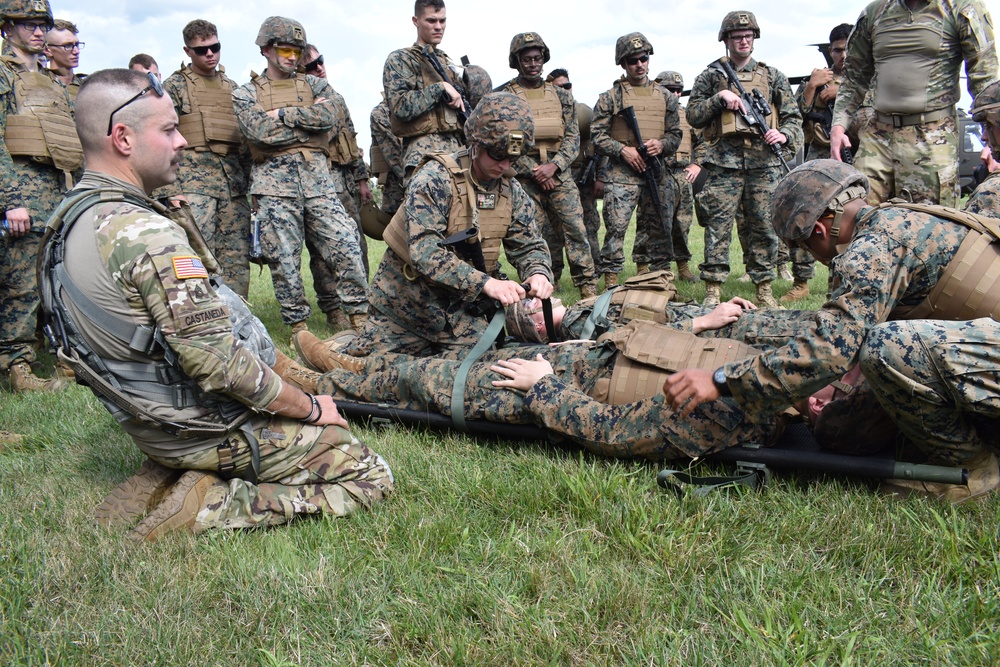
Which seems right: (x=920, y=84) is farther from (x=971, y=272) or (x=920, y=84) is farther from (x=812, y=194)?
(x=971, y=272)

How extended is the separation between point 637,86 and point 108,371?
673 cm

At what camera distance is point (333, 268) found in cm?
670

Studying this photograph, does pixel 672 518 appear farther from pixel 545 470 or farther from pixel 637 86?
pixel 637 86

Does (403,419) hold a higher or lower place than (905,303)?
lower

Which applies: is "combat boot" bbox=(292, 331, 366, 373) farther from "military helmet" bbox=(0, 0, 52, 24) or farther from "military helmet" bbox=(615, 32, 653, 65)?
"military helmet" bbox=(615, 32, 653, 65)

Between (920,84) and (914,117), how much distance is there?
0.21 m

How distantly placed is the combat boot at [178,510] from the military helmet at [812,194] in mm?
2503

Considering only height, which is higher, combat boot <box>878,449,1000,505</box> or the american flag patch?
the american flag patch

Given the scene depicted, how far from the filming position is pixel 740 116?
23.1ft

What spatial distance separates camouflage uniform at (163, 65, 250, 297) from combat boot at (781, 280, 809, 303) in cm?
508

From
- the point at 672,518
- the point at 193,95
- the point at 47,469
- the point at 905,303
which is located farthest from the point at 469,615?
the point at 193,95

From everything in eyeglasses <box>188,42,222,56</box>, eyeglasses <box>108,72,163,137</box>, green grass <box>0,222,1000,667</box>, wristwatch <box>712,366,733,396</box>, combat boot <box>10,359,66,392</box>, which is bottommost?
combat boot <box>10,359,66,392</box>

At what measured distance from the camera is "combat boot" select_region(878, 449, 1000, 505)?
2.74 metres

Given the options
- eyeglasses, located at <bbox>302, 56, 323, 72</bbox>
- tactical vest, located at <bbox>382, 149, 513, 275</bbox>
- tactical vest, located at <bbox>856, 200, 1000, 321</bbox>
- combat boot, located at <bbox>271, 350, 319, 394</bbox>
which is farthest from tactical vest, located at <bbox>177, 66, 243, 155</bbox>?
tactical vest, located at <bbox>856, 200, 1000, 321</bbox>
